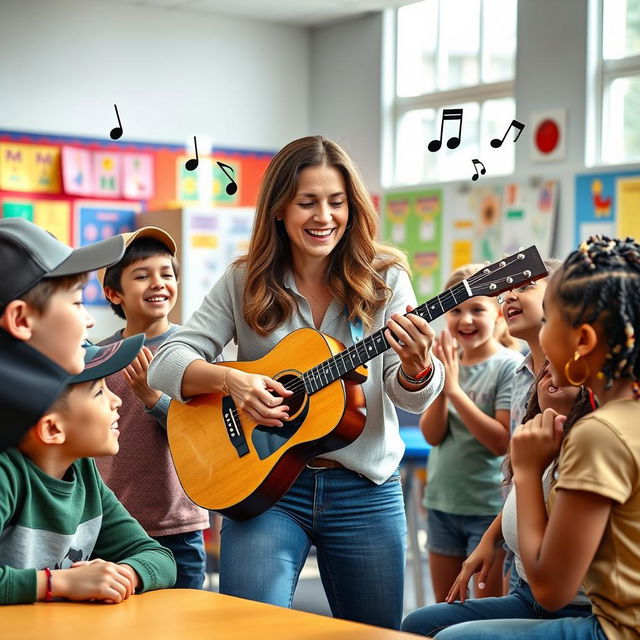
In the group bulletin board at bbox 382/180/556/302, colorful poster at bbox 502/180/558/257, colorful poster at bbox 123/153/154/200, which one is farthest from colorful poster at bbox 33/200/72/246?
colorful poster at bbox 502/180/558/257

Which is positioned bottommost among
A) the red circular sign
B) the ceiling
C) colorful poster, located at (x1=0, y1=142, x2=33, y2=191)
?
colorful poster, located at (x1=0, y1=142, x2=33, y2=191)

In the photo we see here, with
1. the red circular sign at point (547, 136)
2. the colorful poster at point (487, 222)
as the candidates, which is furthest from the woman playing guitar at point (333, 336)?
the colorful poster at point (487, 222)

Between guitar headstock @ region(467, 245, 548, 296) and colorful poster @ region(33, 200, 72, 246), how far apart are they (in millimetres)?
4843

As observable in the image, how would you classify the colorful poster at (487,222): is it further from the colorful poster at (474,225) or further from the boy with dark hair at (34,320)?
the boy with dark hair at (34,320)

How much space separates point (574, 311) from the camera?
158cm

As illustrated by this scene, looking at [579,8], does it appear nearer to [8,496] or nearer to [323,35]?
[323,35]

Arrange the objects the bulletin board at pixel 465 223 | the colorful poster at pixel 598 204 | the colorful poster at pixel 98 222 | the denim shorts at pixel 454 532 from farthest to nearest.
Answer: the colorful poster at pixel 98 222
the bulletin board at pixel 465 223
the colorful poster at pixel 598 204
the denim shorts at pixel 454 532

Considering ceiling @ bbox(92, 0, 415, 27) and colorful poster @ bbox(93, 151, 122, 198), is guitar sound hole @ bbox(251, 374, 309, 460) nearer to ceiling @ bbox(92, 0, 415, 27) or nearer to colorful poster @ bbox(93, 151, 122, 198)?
colorful poster @ bbox(93, 151, 122, 198)

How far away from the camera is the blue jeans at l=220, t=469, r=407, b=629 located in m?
2.21

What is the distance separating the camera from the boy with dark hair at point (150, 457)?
250 centimetres

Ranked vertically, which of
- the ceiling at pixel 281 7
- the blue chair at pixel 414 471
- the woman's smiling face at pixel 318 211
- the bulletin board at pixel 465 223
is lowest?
the blue chair at pixel 414 471

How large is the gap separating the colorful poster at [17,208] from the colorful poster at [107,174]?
1.48 feet

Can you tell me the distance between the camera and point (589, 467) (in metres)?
1.47

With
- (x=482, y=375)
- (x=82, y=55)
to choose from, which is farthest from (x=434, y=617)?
(x=82, y=55)
